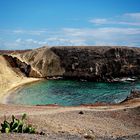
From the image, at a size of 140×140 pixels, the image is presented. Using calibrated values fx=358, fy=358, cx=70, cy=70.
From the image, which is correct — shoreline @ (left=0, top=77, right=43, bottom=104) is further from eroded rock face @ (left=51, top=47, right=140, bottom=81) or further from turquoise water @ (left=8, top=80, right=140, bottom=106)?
eroded rock face @ (left=51, top=47, right=140, bottom=81)

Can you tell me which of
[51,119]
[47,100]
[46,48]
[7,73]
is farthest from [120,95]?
[46,48]

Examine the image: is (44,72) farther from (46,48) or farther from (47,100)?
(47,100)

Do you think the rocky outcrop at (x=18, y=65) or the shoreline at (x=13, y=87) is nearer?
the shoreline at (x=13, y=87)

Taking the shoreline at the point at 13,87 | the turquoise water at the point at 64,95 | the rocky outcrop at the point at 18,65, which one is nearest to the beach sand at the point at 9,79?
the shoreline at the point at 13,87

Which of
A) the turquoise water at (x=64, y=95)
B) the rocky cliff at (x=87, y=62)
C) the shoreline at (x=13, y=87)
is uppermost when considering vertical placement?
the rocky cliff at (x=87, y=62)

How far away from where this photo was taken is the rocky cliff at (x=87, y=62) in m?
95.4

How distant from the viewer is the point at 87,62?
99188 mm

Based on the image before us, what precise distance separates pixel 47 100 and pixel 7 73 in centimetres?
2871

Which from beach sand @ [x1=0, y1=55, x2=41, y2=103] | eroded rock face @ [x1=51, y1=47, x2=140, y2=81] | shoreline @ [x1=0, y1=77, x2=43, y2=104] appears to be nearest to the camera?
shoreline @ [x1=0, y1=77, x2=43, y2=104]

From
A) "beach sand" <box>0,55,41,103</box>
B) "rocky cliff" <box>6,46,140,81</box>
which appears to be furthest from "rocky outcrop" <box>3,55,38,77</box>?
"beach sand" <box>0,55,41,103</box>

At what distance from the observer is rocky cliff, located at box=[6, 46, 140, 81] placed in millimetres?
95438

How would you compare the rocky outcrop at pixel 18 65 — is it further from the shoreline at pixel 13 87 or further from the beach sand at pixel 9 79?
the shoreline at pixel 13 87

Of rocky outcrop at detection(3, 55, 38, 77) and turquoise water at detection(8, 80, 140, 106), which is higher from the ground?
rocky outcrop at detection(3, 55, 38, 77)

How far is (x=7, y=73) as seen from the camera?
83312 mm
